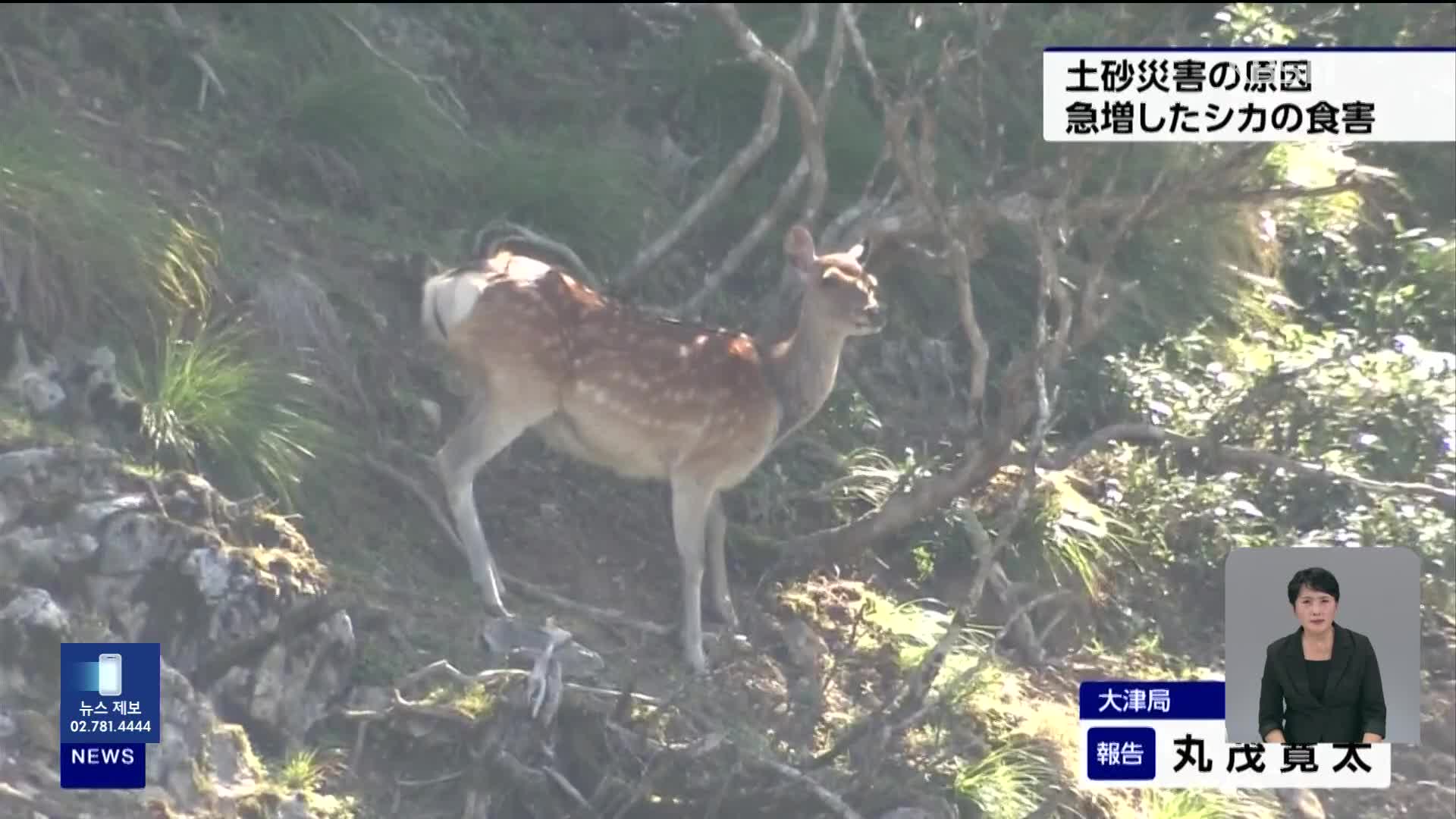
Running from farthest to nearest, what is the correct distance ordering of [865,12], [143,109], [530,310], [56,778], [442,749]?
[865,12]
[143,109]
[530,310]
[442,749]
[56,778]

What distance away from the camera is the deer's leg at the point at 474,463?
18.4 feet

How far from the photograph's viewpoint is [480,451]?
18.4 feet

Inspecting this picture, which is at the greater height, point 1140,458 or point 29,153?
point 29,153

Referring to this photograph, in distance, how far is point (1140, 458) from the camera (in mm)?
6762

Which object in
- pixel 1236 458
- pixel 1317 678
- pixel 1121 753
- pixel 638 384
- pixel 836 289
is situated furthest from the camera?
pixel 1236 458

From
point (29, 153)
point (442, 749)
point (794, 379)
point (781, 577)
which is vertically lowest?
point (442, 749)

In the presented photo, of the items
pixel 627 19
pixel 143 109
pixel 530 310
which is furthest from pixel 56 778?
pixel 627 19

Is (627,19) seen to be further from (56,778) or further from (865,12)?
(56,778)

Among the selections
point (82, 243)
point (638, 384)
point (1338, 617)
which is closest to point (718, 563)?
point (638, 384)

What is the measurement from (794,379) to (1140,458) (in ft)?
4.77

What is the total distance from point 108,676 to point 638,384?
1.75 m

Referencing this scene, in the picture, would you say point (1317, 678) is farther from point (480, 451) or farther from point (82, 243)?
point (82, 243)

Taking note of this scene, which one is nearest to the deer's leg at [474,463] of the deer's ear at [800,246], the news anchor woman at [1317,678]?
the deer's ear at [800,246]
